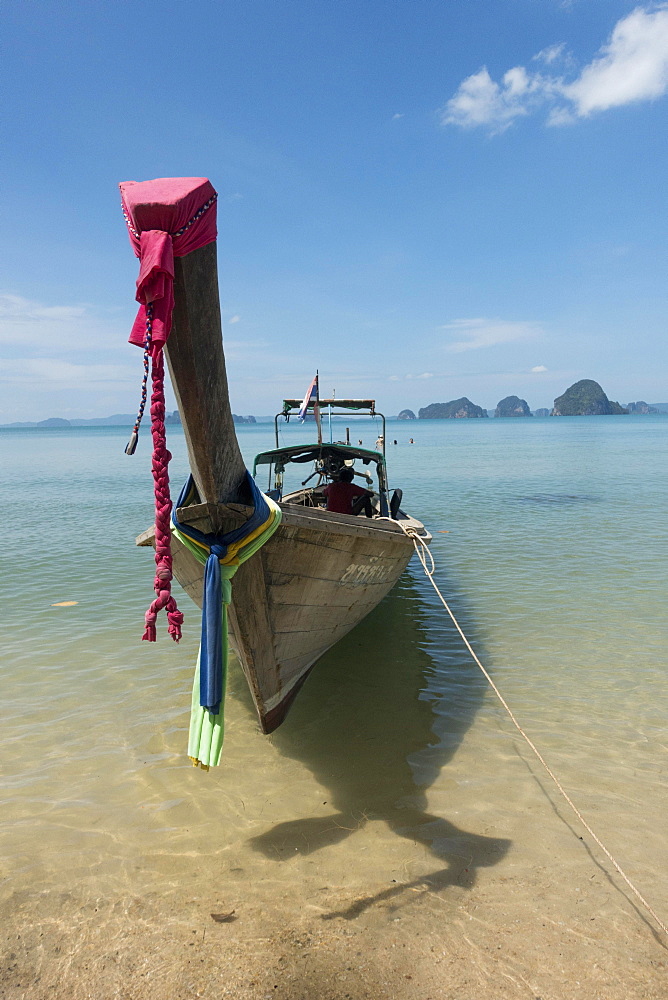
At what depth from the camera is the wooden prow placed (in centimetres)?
318

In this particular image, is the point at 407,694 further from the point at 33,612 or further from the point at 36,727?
the point at 33,612

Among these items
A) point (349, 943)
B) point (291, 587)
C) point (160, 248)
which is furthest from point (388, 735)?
point (160, 248)

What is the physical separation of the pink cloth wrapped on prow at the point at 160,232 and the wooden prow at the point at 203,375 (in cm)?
18

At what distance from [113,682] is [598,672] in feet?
19.6

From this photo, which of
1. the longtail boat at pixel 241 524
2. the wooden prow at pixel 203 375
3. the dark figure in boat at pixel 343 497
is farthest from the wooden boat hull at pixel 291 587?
the dark figure in boat at pixel 343 497

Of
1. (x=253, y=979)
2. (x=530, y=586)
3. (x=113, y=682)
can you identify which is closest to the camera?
(x=253, y=979)

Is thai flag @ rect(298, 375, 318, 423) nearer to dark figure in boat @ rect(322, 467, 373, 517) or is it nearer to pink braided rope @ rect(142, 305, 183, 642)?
dark figure in boat @ rect(322, 467, 373, 517)

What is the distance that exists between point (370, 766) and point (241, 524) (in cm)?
268

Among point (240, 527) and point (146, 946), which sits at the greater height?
point (240, 527)

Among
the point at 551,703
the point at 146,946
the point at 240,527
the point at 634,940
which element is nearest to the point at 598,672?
the point at 551,703

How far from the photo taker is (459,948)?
10.8ft

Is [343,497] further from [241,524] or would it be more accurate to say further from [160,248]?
[160,248]

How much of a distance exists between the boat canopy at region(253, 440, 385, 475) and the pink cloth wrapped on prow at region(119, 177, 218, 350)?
621 cm

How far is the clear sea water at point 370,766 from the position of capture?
379cm
